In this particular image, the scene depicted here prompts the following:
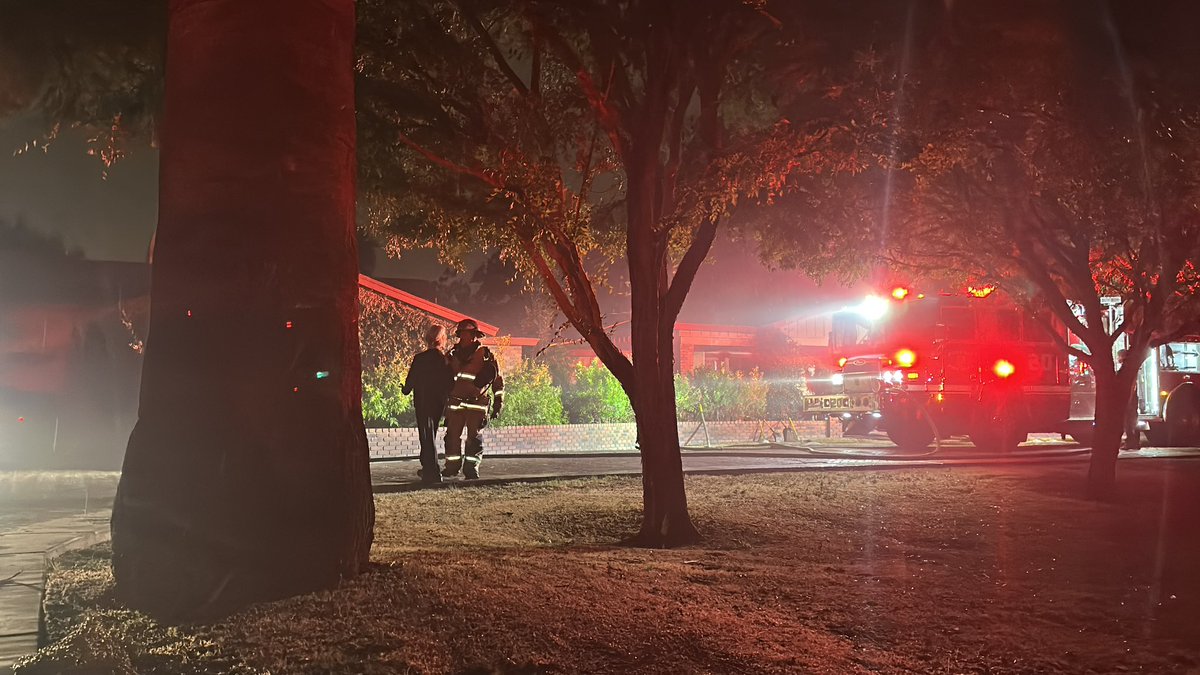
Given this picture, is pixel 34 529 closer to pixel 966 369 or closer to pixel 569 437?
pixel 569 437

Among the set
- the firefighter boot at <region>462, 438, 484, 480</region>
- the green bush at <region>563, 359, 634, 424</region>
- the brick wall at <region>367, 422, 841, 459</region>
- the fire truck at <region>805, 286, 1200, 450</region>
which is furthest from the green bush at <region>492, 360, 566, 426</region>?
the firefighter boot at <region>462, 438, 484, 480</region>

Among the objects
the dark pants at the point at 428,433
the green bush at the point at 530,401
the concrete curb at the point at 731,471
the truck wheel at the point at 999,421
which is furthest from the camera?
the green bush at the point at 530,401

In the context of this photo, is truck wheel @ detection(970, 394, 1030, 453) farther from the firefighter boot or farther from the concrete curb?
the firefighter boot

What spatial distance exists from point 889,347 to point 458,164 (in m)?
11.6

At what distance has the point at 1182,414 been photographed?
64.1 ft

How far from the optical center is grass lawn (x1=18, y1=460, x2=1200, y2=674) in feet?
14.2

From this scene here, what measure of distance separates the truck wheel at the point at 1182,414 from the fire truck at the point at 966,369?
2187 millimetres

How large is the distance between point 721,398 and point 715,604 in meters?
19.9

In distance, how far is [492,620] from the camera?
4672mm

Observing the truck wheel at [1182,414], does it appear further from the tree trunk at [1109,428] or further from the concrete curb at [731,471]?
the tree trunk at [1109,428]

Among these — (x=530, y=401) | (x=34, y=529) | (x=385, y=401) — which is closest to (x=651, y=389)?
(x=34, y=529)

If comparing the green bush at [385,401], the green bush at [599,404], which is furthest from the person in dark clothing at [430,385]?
the green bush at [599,404]

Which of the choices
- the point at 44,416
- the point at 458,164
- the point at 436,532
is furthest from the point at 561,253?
the point at 44,416

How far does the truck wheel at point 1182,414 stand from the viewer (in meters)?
19.5
